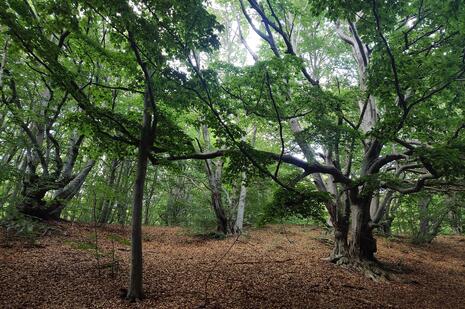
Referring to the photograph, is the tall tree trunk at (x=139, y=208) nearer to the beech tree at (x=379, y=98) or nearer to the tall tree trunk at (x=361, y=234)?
the beech tree at (x=379, y=98)

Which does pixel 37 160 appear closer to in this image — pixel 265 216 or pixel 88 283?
pixel 88 283

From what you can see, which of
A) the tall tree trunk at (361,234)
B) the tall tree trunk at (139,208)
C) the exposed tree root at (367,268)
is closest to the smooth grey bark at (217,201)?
the exposed tree root at (367,268)

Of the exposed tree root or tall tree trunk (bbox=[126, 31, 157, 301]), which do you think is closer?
tall tree trunk (bbox=[126, 31, 157, 301])

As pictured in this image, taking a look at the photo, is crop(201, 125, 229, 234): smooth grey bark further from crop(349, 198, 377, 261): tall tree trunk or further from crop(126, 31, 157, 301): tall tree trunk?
crop(126, 31, 157, 301): tall tree trunk

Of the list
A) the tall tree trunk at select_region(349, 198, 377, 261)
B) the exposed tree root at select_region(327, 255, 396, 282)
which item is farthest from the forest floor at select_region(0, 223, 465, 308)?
the tall tree trunk at select_region(349, 198, 377, 261)

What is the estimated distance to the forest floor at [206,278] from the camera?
15.4ft

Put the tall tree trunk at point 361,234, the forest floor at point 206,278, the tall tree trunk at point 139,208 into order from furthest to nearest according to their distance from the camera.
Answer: the tall tree trunk at point 361,234
the forest floor at point 206,278
the tall tree trunk at point 139,208

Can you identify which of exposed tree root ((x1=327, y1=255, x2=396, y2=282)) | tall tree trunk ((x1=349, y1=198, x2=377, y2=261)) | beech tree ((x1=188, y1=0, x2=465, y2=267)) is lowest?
exposed tree root ((x1=327, y1=255, x2=396, y2=282))

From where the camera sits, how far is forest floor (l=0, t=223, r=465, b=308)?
470cm

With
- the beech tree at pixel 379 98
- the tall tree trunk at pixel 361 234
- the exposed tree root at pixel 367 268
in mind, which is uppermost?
the beech tree at pixel 379 98

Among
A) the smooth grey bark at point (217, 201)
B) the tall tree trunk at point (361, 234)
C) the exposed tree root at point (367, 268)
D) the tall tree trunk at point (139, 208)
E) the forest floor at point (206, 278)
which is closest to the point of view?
the tall tree trunk at point (139, 208)

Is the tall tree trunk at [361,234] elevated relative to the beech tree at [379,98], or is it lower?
lower

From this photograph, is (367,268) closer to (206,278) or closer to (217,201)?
(206,278)

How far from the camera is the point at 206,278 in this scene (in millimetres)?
6027
